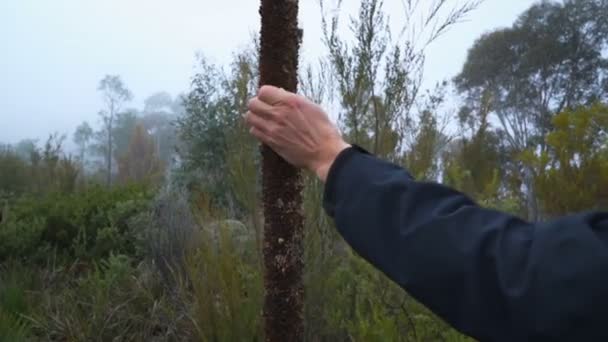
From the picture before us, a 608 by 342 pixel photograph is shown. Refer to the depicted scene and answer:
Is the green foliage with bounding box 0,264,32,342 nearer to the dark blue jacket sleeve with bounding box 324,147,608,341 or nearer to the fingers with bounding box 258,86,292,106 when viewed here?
the fingers with bounding box 258,86,292,106

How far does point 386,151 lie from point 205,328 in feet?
5.66

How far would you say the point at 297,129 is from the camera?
139 centimetres

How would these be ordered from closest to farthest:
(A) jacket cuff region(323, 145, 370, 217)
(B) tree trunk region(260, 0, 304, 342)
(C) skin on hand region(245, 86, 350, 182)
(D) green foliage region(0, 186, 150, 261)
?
(A) jacket cuff region(323, 145, 370, 217)
(C) skin on hand region(245, 86, 350, 182)
(B) tree trunk region(260, 0, 304, 342)
(D) green foliage region(0, 186, 150, 261)

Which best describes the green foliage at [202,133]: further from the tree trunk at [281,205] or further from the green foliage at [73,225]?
the tree trunk at [281,205]

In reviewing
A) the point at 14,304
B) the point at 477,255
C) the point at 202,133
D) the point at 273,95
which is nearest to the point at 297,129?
the point at 273,95

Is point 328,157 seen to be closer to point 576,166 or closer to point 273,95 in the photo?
point 273,95

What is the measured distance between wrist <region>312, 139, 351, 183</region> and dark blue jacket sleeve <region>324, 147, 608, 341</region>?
83mm

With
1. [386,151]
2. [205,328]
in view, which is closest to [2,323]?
[205,328]

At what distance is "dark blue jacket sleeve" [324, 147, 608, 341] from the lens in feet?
2.89

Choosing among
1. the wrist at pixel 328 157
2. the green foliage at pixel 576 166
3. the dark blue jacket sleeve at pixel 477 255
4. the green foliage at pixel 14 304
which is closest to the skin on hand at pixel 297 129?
the wrist at pixel 328 157

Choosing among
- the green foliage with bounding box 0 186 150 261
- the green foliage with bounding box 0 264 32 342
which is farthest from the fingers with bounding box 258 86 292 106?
the green foliage with bounding box 0 186 150 261

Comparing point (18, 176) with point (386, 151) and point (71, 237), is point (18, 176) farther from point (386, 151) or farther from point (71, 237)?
point (386, 151)

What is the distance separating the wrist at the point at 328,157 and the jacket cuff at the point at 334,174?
0.14 feet

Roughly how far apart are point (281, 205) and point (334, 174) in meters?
0.78
